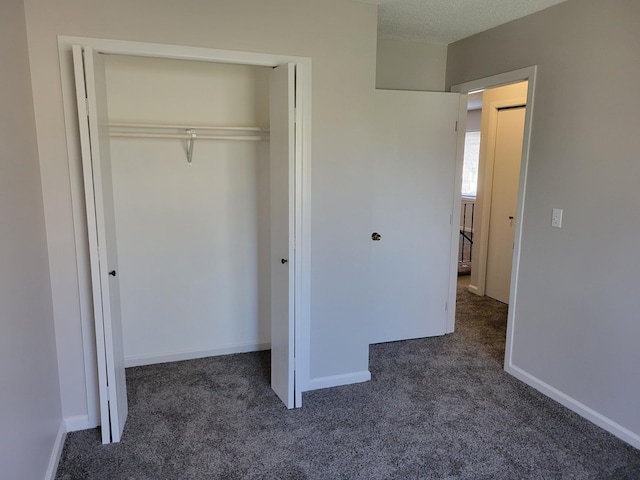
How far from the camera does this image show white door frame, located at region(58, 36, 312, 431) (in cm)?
242

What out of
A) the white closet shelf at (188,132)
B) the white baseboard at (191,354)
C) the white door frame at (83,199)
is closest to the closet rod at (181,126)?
the white closet shelf at (188,132)

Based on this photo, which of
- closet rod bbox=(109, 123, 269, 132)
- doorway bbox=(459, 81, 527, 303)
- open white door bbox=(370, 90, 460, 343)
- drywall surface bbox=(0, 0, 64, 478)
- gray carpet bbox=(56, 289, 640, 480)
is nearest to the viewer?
drywall surface bbox=(0, 0, 64, 478)

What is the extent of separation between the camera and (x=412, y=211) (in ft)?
12.7

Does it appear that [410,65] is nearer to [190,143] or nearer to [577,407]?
[190,143]

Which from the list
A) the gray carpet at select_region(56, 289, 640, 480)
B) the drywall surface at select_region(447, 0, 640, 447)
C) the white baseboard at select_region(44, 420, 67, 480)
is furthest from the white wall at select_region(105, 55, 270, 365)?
the drywall surface at select_region(447, 0, 640, 447)

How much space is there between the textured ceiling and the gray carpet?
2.56m

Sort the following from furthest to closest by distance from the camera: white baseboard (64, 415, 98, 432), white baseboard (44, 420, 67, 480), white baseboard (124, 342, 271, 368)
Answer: white baseboard (124, 342, 271, 368)
white baseboard (64, 415, 98, 432)
white baseboard (44, 420, 67, 480)

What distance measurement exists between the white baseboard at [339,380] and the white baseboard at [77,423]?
139cm

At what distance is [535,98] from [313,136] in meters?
1.54

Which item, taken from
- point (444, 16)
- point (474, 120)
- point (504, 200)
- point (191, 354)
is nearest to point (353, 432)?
point (191, 354)

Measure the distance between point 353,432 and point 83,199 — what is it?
2.03 m

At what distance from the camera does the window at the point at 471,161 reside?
29.8 ft

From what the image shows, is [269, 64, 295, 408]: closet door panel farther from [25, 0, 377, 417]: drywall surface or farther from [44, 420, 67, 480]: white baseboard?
[44, 420, 67, 480]: white baseboard

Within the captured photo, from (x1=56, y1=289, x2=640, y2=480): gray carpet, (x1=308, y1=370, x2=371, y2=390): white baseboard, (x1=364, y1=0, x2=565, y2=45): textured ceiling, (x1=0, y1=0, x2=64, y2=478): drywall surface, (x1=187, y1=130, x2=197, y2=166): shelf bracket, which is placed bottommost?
(x1=56, y1=289, x2=640, y2=480): gray carpet
